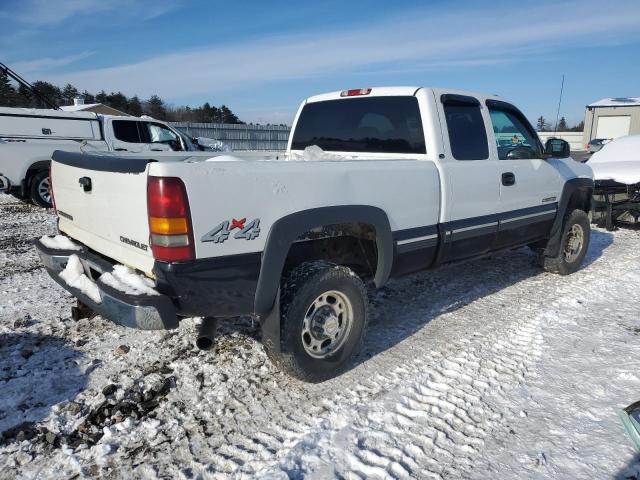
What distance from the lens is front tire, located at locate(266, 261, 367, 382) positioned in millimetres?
2854

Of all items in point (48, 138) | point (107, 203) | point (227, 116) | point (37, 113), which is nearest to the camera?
point (107, 203)

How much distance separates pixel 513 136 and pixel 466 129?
92cm

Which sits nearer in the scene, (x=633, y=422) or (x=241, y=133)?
(x=633, y=422)

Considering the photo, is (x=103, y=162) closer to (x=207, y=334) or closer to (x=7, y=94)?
(x=207, y=334)

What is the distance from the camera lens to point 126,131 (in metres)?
10.9

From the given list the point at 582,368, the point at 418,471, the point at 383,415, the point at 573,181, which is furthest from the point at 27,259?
the point at 573,181

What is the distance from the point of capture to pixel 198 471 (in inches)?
90.6

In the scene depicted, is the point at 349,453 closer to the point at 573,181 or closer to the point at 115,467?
the point at 115,467

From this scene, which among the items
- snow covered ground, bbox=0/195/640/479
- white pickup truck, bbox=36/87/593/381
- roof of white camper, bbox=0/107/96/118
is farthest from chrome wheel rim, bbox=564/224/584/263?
roof of white camper, bbox=0/107/96/118

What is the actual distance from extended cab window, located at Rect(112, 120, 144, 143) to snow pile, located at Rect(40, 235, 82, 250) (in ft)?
26.6

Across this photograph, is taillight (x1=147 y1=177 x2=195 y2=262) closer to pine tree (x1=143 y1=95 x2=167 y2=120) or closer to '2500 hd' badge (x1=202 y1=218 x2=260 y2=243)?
'2500 hd' badge (x1=202 y1=218 x2=260 y2=243)

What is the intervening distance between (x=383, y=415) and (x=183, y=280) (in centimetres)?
142

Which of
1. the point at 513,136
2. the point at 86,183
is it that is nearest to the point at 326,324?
the point at 86,183

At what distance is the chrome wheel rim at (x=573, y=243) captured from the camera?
550 cm
